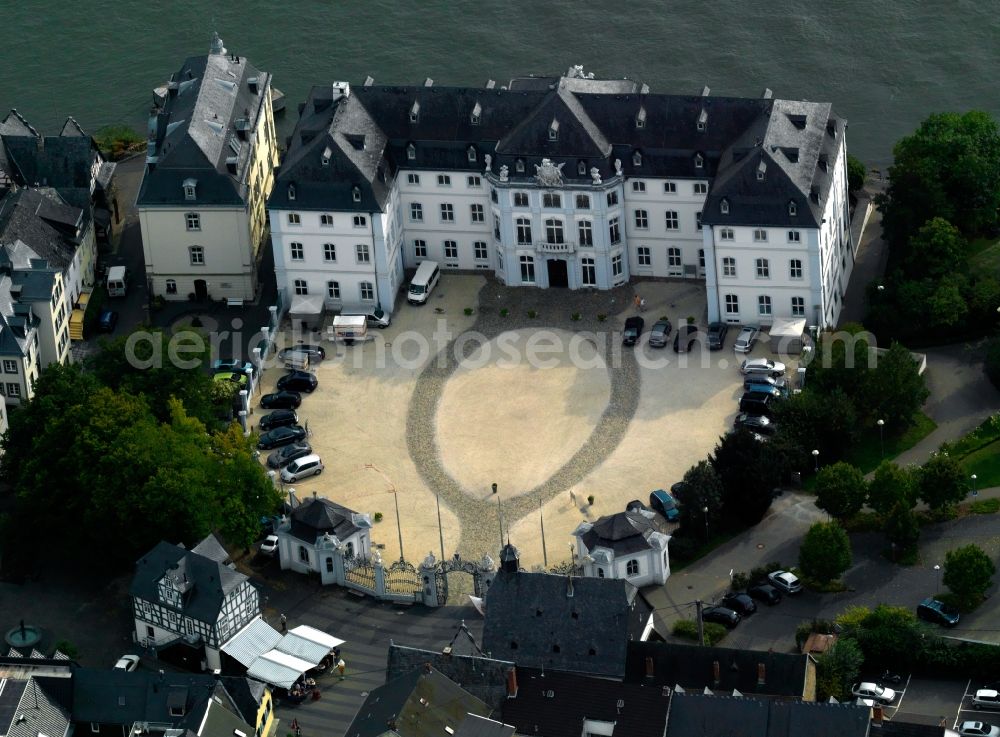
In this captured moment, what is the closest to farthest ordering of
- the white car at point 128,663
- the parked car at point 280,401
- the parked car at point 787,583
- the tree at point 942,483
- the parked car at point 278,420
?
the white car at point 128,663
the parked car at point 787,583
the tree at point 942,483
the parked car at point 278,420
the parked car at point 280,401

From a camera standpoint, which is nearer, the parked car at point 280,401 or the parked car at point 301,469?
the parked car at point 301,469

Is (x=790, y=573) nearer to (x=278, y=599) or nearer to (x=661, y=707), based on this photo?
(x=661, y=707)

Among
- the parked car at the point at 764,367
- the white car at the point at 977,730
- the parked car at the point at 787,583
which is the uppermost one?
the parked car at the point at 764,367

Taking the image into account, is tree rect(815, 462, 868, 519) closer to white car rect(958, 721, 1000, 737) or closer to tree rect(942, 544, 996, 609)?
tree rect(942, 544, 996, 609)

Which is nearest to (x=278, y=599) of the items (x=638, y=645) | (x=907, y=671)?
(x=638, y=645)

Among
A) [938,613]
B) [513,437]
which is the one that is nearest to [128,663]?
[513,437]

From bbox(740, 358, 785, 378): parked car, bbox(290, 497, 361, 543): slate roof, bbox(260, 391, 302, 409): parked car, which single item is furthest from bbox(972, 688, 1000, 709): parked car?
bbox(260, 391, 302, 409): parked car

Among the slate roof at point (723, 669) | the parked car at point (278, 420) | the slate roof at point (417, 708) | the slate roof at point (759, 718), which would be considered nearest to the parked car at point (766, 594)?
the slate roof at point (723, 669)

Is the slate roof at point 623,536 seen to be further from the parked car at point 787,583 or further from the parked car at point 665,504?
the parked car at point 787,583
